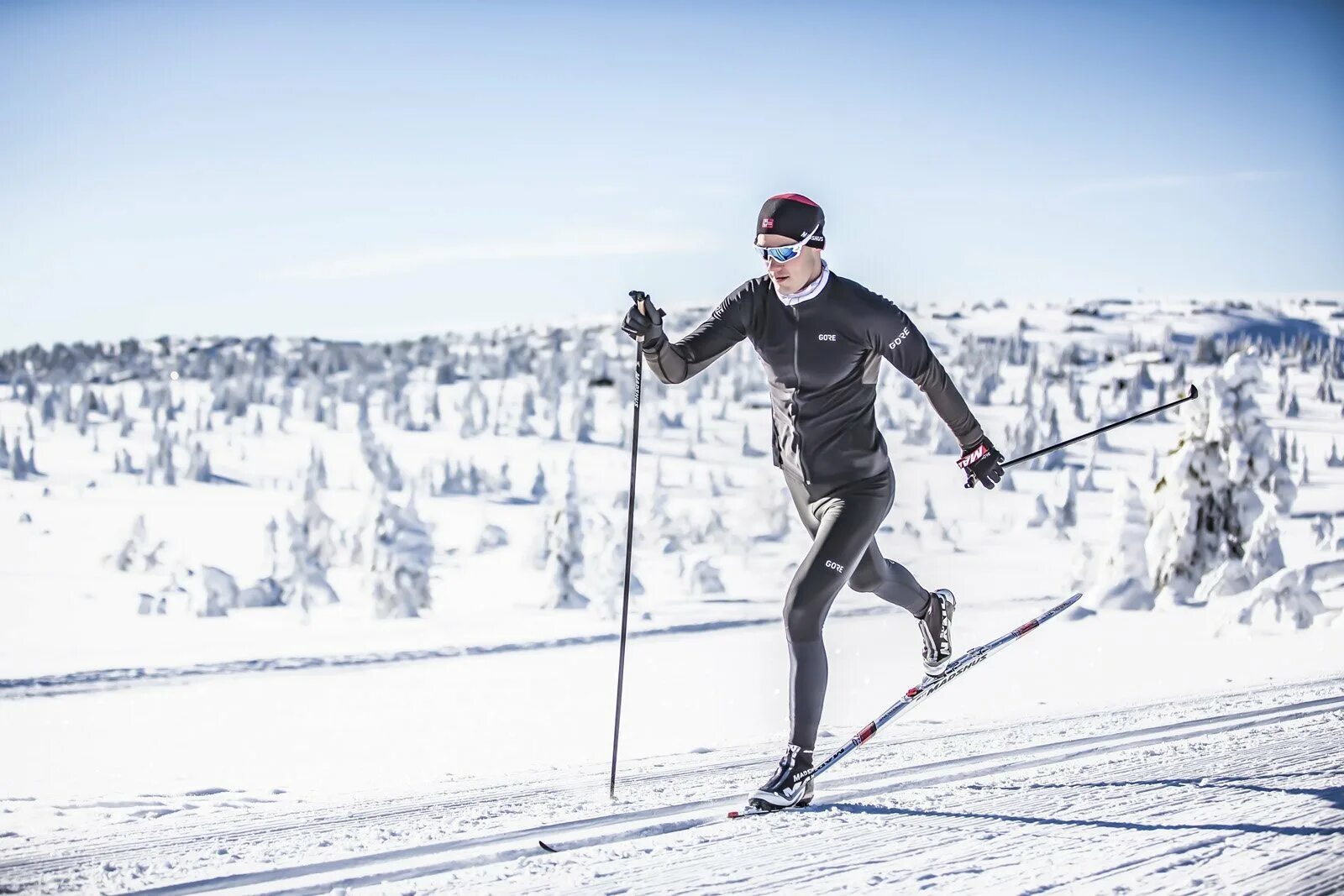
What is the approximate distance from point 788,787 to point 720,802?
13.5 inches

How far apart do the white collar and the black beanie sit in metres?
0.18

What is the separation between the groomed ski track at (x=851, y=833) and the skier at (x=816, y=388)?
0.70 metres

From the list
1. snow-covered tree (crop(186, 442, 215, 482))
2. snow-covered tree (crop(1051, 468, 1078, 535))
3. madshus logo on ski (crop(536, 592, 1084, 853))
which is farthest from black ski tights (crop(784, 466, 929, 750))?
snow-covered tree (crop(186, 442, 215, 482))

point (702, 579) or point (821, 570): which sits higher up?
point (821, 570)

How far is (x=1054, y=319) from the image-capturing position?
13238 centimetres

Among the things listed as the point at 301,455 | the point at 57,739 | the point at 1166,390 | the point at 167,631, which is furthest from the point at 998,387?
the point at 57,739

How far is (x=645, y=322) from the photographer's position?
514cm

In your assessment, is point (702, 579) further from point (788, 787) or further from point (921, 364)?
point (788, 787)

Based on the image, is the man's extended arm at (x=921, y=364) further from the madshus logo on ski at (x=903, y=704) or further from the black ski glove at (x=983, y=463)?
the madshus logo on ski at (x=903, y=704)

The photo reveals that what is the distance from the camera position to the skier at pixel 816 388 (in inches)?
193

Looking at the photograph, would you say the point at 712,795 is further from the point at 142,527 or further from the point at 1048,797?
the point at 142,527

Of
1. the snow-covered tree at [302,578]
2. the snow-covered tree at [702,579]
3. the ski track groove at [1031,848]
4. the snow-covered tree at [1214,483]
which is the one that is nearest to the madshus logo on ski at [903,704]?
the ski track groove at [1031,848]

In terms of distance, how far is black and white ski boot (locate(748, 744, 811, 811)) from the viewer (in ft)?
14.9

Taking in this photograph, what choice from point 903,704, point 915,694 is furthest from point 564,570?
point 903,704
